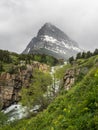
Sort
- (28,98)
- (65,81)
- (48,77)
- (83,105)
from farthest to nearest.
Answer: (65,81) → (48,77) → (28,98) → (83,105)

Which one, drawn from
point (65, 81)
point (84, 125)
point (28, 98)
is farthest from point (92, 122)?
point (65, 81)

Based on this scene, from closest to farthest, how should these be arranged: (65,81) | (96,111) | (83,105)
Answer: (96,111)
(83,105)
(65,81)

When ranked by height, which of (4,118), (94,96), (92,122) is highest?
(94,96)

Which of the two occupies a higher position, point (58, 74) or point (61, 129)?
point (58, 74)

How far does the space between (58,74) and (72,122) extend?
12162cm

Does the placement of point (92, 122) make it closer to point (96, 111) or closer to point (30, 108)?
point (96, 111)

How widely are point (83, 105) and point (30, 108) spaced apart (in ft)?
317

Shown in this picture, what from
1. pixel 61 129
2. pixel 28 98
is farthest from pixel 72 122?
pixel 28 98

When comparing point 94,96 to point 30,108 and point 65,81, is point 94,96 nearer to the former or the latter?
point 30,108

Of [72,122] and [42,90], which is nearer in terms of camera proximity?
[72,122]

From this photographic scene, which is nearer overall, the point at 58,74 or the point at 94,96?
the point at 94,96

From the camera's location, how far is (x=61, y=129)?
19.1 m

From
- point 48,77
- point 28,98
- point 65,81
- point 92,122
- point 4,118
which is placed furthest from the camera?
point 65,81

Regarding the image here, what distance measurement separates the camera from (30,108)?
115125 mm
